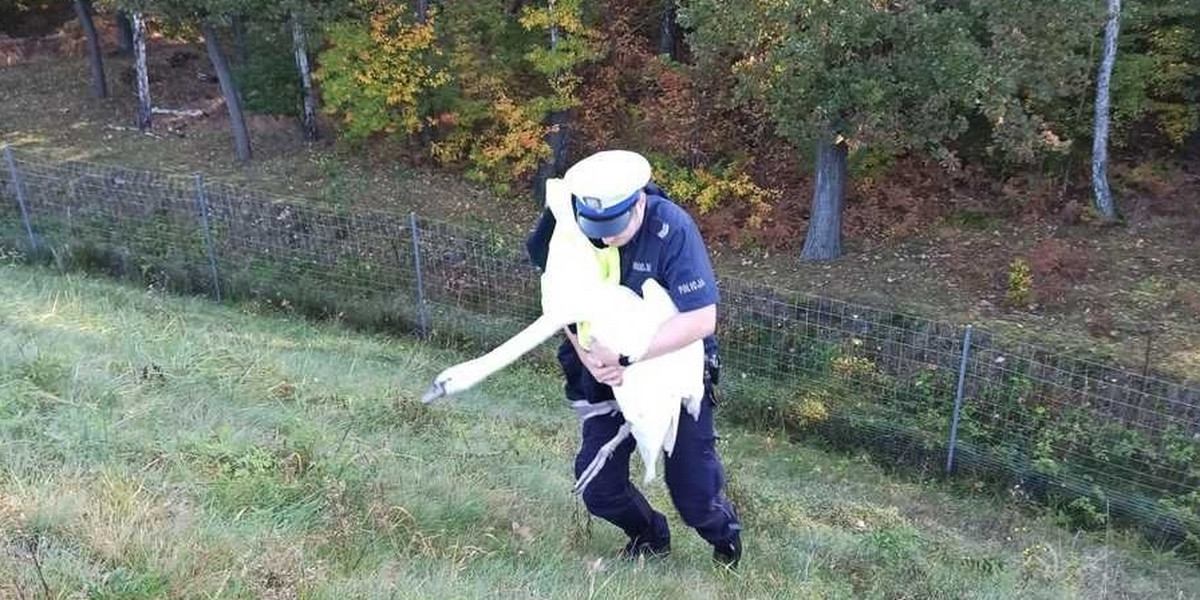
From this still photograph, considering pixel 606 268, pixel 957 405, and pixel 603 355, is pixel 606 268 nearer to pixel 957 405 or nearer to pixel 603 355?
pixel 603 355

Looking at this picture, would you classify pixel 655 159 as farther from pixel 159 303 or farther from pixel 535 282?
pixel 159 303

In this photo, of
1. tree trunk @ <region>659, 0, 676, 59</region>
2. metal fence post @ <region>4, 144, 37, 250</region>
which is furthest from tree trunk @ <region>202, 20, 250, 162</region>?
tree trunk @ <region>659, 0, 676, 59</region>

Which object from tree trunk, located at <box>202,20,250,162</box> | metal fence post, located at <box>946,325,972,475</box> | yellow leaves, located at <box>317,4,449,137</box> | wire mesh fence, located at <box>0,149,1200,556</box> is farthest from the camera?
tree trunk, located at <box>202,20,250,162</box>

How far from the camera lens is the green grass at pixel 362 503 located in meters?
2.71

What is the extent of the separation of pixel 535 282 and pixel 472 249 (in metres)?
0.76

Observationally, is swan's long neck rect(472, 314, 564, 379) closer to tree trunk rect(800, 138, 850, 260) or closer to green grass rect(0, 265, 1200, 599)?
green grass rect(0, 265, 1200, 599)

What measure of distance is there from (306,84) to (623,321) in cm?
1608

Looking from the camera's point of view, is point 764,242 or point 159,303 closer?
point 159,303

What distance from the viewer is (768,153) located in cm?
1489

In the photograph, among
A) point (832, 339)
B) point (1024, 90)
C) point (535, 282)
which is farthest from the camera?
point (1024, 90)

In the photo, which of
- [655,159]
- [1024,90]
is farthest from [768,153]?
[1024,90]

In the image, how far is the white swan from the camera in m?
3.22

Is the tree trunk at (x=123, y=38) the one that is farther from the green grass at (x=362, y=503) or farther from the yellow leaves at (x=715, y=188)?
the green grass at (x=362, y=503)

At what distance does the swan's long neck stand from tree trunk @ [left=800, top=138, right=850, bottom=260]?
9.95 metres
